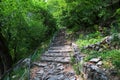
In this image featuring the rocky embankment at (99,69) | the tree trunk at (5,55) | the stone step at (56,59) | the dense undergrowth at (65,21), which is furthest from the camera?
the tree trunk at (5,55)

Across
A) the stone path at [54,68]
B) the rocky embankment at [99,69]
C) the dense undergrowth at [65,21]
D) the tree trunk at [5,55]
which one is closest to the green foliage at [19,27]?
the dense undergrowth at [65,21]

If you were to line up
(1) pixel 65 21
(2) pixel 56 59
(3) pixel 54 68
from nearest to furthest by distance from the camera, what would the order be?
(3) pixel 54 68 → (2) pixel 56 59 → (1) pixel 65 21

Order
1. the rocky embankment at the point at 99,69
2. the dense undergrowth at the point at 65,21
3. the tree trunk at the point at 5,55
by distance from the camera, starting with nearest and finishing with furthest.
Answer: the rocky embankment at the point at 99,69, the dense undergrowth at the point at 65,21, the tree trunk at the point at 5,55

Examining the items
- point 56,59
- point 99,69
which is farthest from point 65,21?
point 99,69

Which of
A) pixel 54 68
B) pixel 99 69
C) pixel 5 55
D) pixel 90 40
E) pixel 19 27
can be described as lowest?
pixel 5 55

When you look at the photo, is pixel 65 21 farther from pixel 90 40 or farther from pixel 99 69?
pixel 99 69

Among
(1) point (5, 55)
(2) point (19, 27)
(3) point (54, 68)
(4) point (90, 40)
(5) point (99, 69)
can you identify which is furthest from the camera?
(2) point (19, 27)

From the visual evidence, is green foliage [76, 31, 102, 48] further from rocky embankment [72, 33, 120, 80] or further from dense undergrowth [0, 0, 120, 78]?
rocky embankment [72, 33, 120, 80]

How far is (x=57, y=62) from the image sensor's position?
34.5 feet

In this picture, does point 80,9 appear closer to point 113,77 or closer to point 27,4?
point 27,4

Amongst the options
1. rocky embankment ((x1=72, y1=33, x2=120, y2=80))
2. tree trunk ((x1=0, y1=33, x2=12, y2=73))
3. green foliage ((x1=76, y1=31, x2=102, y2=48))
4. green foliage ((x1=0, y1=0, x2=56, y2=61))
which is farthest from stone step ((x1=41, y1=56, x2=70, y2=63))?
green foliage ((x1=0, y1=0, x2=56, y2=61))

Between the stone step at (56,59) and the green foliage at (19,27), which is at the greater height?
the green foliage at (19,27)

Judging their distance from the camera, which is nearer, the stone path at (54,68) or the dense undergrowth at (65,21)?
the stone path at (54,68)

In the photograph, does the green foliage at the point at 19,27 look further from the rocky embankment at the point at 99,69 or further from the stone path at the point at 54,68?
the rocky embankment at the point at 99,69
